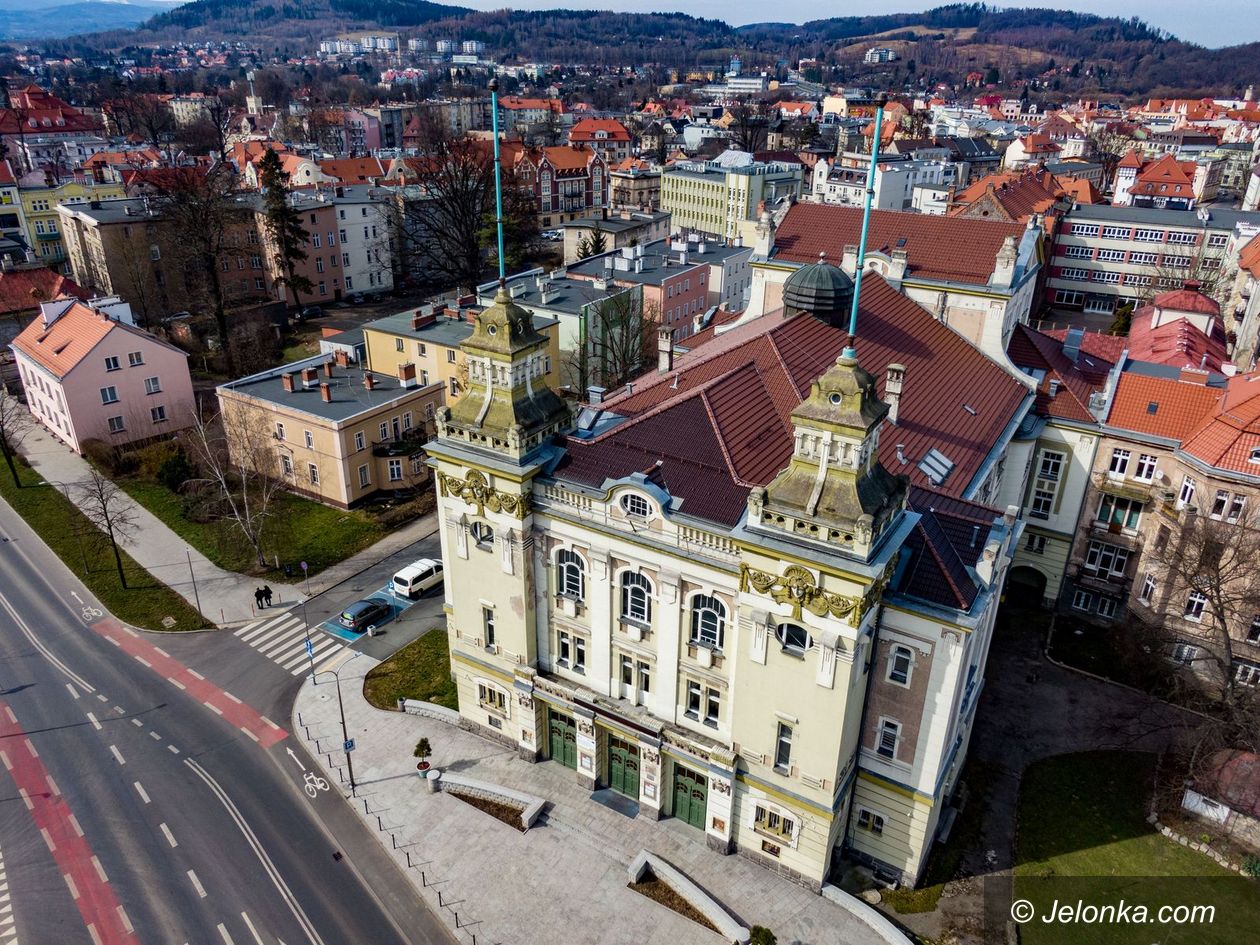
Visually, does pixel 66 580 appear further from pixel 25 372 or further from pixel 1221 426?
pixel 1221 426

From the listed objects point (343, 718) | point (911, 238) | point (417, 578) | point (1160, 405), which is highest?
point (911, 238)

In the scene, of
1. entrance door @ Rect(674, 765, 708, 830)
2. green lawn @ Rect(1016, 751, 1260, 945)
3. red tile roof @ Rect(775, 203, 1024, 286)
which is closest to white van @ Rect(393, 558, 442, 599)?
entrance door @ Rect(674, 765, 708, 830)

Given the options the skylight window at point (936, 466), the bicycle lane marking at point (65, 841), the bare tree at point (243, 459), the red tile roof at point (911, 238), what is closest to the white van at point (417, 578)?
the bare tree at point (243, 459)

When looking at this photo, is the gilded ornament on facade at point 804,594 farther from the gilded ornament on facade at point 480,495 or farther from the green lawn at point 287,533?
the green lawn at point 287,533

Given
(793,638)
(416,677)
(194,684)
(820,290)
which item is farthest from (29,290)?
(793,638)

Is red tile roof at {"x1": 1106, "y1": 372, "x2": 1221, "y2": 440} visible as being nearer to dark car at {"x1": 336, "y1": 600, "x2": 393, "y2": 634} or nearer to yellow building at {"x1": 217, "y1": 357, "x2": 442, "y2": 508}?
dark car at {"x1": 336, "y1": 600, "x2": 393, "y2": 634}

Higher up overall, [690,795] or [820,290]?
[820,290]

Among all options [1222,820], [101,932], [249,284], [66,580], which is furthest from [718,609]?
[249,284]

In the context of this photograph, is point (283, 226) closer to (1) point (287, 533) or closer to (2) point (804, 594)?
(1) point (287, 533)
